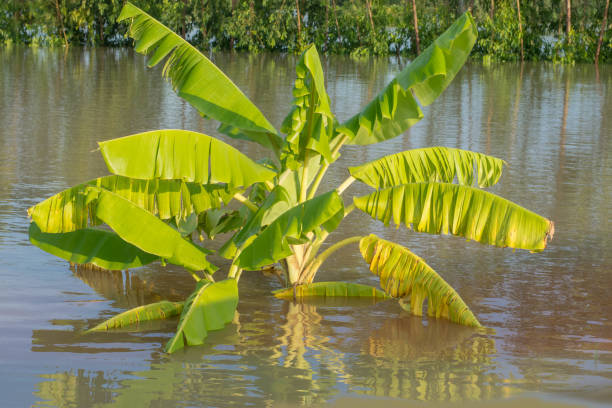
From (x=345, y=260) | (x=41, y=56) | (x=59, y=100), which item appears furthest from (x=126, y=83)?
(x=345, y=260)

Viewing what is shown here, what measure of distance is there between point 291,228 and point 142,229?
3.11ft

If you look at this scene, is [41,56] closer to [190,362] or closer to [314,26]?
[314,26]

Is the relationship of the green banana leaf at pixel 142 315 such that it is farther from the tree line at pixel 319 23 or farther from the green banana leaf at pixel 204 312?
the tree line at pixel 319 23

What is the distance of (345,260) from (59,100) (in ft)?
41.1

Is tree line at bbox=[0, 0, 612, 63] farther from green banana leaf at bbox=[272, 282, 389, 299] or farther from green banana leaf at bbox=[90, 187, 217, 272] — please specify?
green banana leaf at bbox=[90, 187, 217, 272]

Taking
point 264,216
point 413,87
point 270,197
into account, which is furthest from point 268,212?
point 413,87

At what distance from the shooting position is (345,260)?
7.80 m

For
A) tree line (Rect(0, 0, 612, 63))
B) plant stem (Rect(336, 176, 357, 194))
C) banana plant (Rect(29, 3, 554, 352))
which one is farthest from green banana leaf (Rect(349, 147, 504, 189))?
tree line (Rect(0, 0, 612, 63))

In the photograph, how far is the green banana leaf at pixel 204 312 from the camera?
5297 millimetres

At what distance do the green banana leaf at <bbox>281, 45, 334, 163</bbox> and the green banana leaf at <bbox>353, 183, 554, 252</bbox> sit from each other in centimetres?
57

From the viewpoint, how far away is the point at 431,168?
20.8 ft

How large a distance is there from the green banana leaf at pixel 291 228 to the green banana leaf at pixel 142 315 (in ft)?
2.18

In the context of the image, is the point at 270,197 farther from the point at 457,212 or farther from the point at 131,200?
the point at 457,212

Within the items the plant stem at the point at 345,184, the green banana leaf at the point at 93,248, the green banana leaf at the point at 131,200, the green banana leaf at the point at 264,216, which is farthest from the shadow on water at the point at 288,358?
the plant stem at the point at 345,184
